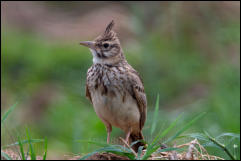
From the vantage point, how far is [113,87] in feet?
16.2

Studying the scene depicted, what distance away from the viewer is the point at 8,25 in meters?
14.6

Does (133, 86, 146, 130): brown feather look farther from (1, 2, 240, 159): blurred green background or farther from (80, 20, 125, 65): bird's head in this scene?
(80, 20, 125, 65): bird's head

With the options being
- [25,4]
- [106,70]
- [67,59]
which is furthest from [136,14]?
[25,4]

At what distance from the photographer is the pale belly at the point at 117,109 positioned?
4953mm

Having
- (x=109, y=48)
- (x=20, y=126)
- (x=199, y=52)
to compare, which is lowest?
(x=20, y=126)

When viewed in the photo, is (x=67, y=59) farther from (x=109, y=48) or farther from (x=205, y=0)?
(x=109, y=48)

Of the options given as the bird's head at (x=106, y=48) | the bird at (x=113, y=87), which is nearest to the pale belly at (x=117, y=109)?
the bird at (x=113, y=87)

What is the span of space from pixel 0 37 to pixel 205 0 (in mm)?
6488

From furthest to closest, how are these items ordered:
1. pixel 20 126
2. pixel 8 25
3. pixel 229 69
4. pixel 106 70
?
pixel 8 25 → pixel 20 126 → pixel 229 69 → pixel 106 70

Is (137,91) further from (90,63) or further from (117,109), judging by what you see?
(90,63)

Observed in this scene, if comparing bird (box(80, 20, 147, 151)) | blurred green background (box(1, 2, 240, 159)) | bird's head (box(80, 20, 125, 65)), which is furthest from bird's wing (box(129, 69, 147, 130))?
blurred green background (box(1, 2, 240, 159))

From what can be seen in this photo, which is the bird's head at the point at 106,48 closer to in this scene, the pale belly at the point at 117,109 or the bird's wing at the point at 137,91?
the bird's wing at the point at 137,91

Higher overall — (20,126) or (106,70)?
(106,70)

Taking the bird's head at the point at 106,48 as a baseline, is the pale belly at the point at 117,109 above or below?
below
